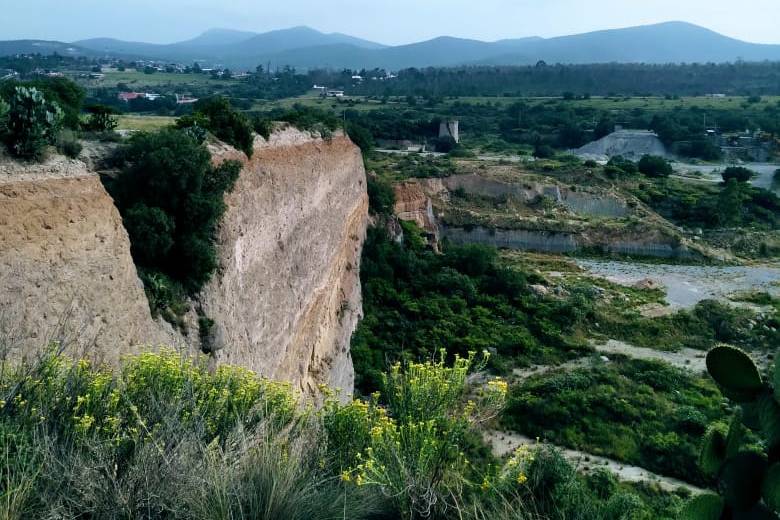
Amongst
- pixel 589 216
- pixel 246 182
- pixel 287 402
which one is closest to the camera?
pixel 287 402

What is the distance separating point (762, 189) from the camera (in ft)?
166

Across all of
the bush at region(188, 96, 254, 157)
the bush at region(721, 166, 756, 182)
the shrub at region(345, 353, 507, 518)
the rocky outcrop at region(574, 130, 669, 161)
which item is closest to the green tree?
the bush at region(721, 166, 756, 182)

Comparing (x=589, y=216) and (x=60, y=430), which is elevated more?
(x=60, y=430)

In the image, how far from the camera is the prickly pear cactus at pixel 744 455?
4367 millimetres

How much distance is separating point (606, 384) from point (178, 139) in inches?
630

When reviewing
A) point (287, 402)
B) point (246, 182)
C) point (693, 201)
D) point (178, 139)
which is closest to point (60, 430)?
point (287, 402)

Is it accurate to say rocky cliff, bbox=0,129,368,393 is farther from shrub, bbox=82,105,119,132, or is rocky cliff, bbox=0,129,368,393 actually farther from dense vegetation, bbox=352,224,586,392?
shrub, bbox=82,105,119,132

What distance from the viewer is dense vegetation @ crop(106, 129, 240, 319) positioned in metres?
10.8

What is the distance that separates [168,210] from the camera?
11.5m

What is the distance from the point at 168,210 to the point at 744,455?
9712 millimetres

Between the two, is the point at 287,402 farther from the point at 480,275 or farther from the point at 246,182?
the point at 480,275

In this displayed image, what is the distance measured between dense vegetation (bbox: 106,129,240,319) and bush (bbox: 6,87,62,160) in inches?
76.9

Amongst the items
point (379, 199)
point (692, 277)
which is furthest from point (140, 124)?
point (692, 277)

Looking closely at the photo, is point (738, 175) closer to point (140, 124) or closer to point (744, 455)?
point (140, 124)
